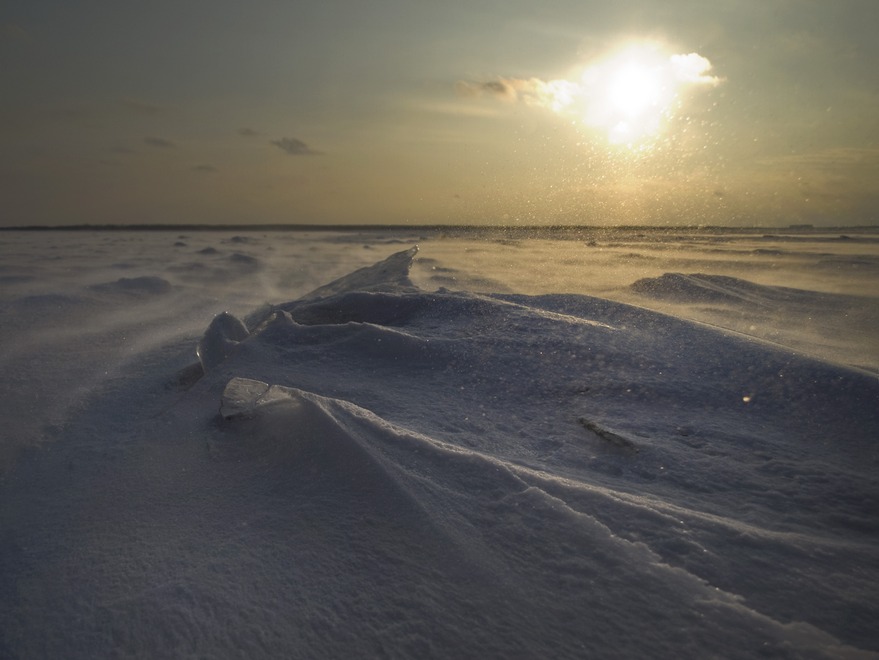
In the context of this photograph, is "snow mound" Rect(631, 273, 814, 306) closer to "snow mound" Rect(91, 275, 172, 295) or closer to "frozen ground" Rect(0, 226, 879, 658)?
"frozen ground" Rect(0, 226, 879, 658)

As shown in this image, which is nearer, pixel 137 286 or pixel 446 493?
pixel 446 493

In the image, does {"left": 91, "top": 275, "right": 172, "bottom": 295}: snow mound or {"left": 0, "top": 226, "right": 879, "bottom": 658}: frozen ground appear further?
{"left": 91, "top": 275, "right": 172, "bottom": 295}: snow mound

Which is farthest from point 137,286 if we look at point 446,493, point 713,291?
point 713,291

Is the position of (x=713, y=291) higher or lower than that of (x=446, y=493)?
higher

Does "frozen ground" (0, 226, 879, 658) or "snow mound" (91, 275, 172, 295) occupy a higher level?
"snow mound" (91, 275, 172, 295)

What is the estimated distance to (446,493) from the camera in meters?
1.04

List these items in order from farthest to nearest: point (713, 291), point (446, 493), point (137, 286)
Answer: point (137, 286)
point (713, 291)
point (446, 493)

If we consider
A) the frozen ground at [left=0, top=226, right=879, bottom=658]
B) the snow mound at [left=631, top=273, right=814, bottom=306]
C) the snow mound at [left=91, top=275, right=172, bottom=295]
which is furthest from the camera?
the snow mound at [left=91, top=275, right=172, bottom=295]

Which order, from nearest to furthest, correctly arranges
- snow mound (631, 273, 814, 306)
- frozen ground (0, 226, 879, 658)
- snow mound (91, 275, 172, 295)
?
frozen ground (0, 226, 879, 658) < snow mound (631, 273, 814, 306) < snow mound (91, 275, 172, 295)

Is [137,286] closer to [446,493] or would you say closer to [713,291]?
[446,493]

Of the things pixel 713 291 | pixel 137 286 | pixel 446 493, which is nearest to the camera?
pixel 446 493

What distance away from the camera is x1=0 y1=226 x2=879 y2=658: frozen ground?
30.6 inches

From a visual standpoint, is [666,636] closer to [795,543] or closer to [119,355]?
[795,543]

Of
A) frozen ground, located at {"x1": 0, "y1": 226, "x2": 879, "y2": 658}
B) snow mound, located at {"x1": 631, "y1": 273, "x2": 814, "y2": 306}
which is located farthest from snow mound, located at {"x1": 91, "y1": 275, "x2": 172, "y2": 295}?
snow mound, located at {"x1": 631, "y1": 273, "x2": 814, "y2": 306}
